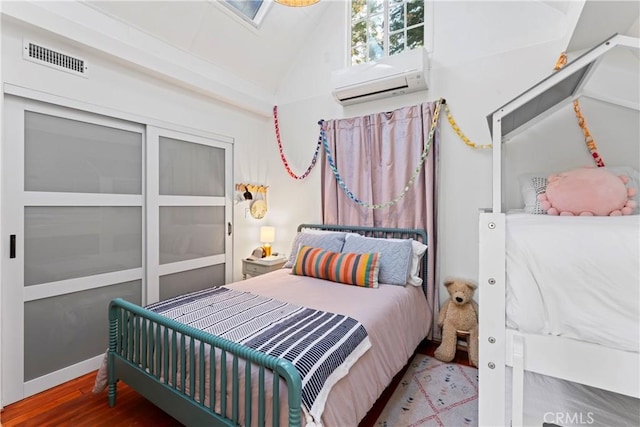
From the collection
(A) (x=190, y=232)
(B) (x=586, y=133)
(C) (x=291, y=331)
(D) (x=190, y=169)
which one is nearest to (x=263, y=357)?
(C) (x=291, y=331)

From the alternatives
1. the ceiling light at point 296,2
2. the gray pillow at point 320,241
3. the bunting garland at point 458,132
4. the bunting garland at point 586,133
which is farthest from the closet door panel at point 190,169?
the bunting garland at point 586,133

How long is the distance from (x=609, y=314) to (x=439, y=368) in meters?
1.73

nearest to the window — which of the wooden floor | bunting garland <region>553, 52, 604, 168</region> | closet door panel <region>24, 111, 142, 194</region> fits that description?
bunting garland <region>553, 52, 604, 168</region>

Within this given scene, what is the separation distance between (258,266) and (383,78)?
2327 millimetres

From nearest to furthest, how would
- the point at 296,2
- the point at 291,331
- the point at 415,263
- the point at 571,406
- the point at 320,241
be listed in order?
the point at 571,406
the point at 291,331
the point at 296,2
the point at 415,263
the point at 320,241

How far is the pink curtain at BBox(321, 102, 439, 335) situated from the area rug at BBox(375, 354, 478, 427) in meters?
0.56

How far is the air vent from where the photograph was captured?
201 centimetres

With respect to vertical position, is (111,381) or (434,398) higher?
(111,381)

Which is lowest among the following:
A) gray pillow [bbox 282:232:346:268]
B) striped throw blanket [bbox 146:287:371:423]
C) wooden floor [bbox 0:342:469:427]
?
wooden floor [bbox 0:342:469:427]

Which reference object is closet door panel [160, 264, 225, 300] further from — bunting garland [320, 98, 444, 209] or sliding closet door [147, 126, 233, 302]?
bunting garland [320, 98, 444, 209]

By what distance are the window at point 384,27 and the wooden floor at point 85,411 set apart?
3063 millimetres

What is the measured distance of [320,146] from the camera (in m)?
3.43

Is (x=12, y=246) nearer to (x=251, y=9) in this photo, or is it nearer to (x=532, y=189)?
(x=251, y=9)

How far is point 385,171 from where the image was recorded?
2990 mm
